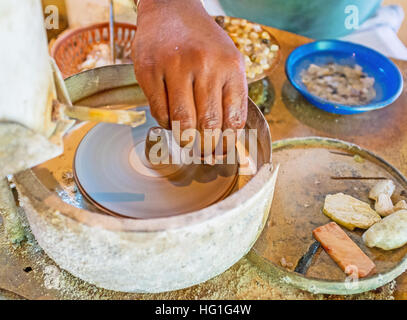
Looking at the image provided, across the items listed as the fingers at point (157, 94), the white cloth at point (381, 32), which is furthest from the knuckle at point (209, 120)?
the white cloth at point (381, 32)

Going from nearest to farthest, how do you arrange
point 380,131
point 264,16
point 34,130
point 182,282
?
point 34,130, point 182,282, point 380,131, point 264,16

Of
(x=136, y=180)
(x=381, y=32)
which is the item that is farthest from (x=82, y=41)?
(x=381, y=32)

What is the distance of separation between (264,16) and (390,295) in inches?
69.5

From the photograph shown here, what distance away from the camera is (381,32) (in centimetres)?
265

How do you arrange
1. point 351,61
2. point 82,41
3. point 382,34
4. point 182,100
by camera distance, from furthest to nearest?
1. point 382,34
2. point 82,41
3. point 351,61
4. point 182,100

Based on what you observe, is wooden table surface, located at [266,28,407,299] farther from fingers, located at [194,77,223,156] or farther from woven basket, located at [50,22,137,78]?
woven basket, located at [50,22,137,78]

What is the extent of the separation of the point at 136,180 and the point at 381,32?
2.11 metres

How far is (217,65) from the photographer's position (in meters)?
1.17

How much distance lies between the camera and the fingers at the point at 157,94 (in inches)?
46.8

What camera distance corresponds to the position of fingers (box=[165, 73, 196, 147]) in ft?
3.77

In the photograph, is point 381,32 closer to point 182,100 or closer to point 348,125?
point 348,125

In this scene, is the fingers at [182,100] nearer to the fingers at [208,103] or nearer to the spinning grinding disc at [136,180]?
the fingers at [208,103]
